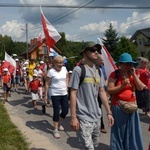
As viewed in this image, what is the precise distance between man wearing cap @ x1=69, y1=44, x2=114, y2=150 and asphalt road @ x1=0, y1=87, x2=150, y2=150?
5.62ft

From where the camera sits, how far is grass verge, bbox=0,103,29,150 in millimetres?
5551

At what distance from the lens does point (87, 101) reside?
159 inches

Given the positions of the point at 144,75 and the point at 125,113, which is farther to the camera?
the point at 144,75

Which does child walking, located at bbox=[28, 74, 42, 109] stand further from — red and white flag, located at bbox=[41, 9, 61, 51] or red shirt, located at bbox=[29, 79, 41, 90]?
red and white flag, located at bbox=[41, 9, 61, 51]

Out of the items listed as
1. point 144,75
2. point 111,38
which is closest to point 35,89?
point 144,75

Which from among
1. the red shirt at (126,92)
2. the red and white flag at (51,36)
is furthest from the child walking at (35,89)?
the red shirt at (126,92)

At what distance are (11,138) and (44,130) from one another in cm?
109

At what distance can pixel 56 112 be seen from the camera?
645 centimetres

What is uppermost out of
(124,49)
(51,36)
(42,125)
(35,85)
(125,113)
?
(124,49)

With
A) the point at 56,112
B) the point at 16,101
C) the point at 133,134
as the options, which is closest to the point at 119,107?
the point at 133,134

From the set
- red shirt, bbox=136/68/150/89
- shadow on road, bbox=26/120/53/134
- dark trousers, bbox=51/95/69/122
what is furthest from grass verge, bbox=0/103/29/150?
red shirt, bbox=136/68/150/89

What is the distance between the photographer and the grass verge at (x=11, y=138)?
555 cm

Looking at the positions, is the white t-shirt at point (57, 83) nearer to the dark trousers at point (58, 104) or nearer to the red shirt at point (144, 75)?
the dark trousers at point (58, 104)

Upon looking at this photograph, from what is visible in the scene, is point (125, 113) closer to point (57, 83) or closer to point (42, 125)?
point (57, 83)
